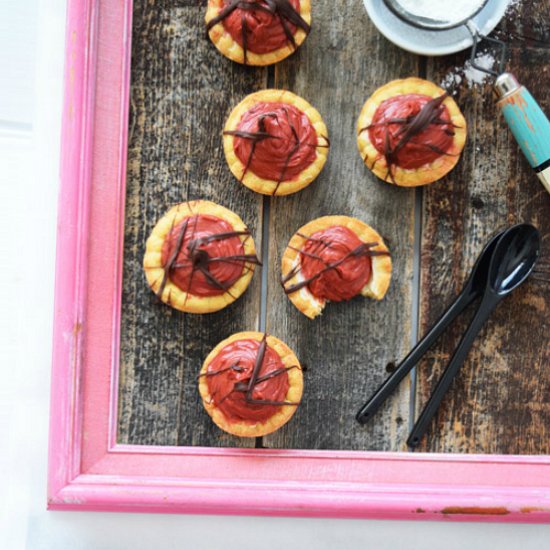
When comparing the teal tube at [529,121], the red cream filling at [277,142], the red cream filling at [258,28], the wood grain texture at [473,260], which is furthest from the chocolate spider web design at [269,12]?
the teal tube at [529,121]

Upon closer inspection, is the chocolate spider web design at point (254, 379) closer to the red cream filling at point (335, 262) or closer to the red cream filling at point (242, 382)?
the red cream filling at point (242, 382)

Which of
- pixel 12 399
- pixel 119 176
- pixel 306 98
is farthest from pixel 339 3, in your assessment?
pixel 12 399

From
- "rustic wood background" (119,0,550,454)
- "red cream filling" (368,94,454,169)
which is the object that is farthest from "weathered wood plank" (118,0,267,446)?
"red cream filling" (368,94,454,169)

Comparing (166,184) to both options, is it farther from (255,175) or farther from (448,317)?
(448,317)

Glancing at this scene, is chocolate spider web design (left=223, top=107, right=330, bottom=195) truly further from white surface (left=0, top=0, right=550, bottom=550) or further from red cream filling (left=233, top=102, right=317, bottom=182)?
white surface (left=0, top=0, right=550, bottom=550)

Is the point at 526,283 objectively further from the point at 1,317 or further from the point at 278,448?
the point at 1,317

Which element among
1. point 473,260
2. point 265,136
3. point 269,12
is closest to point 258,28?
point 269,12
